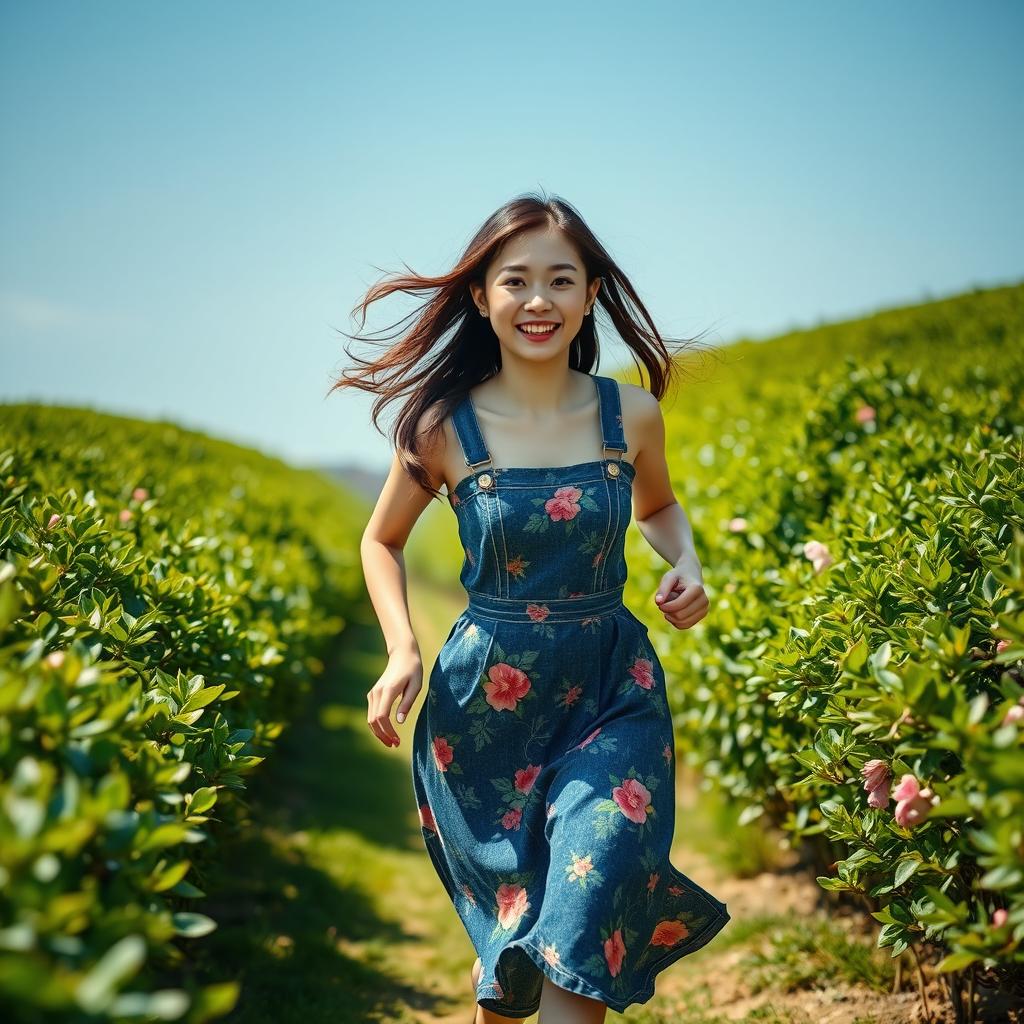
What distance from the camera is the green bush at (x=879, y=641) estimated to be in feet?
5.72

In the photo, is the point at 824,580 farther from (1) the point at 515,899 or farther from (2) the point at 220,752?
(2) the point at 220,752

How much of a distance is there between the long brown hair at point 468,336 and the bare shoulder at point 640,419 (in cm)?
33

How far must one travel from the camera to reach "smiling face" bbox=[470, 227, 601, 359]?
2.64m

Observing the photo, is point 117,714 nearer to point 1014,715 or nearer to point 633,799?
point 633,799

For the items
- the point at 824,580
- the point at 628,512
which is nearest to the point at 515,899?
the point at 628,512

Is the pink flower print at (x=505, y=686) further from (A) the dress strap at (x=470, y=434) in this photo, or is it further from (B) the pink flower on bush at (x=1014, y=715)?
(B) the pink flower on bush at (x=1014, y=715)

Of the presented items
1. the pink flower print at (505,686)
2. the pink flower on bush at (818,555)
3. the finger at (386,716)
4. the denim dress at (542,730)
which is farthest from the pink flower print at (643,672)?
the pink flower on bush at (818,555)

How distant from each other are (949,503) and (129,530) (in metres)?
2.70

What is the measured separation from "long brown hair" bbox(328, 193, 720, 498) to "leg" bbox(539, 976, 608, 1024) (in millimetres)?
1357

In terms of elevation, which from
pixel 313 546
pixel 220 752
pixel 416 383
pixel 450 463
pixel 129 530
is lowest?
pixel 313 546

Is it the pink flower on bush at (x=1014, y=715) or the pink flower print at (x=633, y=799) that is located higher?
the pink flower on bush at (x=1014, y=715)

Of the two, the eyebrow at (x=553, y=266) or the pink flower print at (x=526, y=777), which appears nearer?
the pink flower print at (x=526, y=777)

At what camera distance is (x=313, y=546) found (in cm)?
748

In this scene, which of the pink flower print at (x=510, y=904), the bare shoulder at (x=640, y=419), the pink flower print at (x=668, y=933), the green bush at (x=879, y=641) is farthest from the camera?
the bare shoulder at (x=640, y=419)
